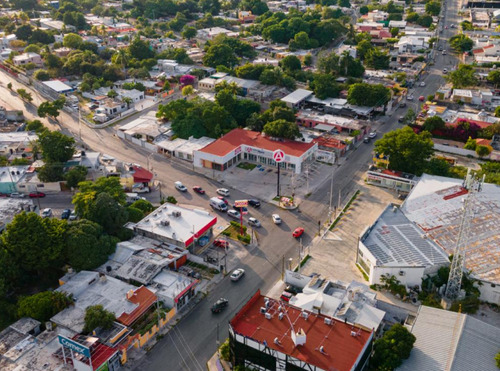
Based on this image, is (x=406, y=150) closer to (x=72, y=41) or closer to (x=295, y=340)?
(x=295, y=340)

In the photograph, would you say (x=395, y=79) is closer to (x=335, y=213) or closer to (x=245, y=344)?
(x=335, y=213)

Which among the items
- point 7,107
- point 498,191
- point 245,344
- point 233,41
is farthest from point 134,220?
point 233,41

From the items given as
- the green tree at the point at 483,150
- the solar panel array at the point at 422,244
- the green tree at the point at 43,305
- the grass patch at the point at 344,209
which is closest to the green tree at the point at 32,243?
the green tree at the point at 43,305

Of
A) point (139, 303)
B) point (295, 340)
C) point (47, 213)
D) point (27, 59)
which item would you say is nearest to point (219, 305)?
point (139, 303)

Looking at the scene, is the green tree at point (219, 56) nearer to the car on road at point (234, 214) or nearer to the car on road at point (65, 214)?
the car on road at point (234, 214)

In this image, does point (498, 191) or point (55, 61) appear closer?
point (498, 191)
